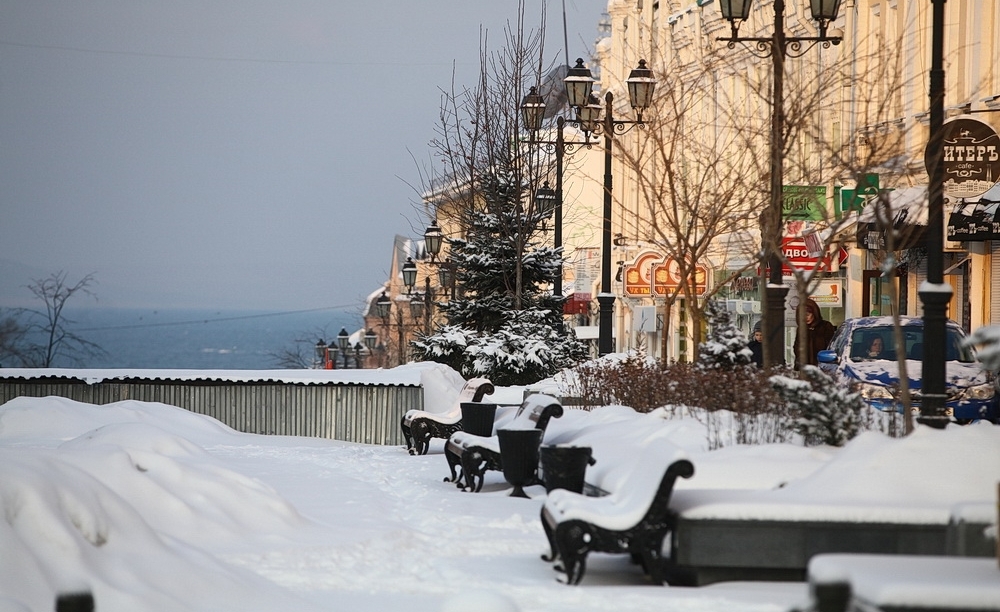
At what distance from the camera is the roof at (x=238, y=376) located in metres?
25.8

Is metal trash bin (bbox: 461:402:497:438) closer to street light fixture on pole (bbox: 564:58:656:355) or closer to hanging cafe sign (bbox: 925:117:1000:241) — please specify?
street light fixture on pole (bbox: 564:58:656:355)

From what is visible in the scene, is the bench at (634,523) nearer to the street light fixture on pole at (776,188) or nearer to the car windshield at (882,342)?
the street light fixture on pole at (776,188)

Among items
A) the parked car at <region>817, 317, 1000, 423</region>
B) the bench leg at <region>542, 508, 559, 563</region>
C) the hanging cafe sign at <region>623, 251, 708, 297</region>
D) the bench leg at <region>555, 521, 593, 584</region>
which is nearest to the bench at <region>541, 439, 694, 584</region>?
the bench leg at <region>555, 521, 593, 584</region>

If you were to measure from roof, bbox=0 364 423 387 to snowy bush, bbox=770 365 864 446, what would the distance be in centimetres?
1339

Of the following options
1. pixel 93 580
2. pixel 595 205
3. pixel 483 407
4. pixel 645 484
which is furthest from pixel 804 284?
pixel 595 205

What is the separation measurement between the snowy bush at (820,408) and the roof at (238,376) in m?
13.4

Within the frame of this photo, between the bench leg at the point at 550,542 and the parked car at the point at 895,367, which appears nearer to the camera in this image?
the bench leg at the point at 550,542

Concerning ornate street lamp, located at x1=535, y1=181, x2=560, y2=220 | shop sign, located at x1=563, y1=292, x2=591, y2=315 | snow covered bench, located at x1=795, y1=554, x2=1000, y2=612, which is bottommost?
snow covered bench, located at x1=795, y1=554, x2=1000, y2=612

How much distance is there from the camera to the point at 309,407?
25.6 metres

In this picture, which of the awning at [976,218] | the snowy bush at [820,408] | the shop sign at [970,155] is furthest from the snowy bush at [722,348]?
the awning at [976,218]

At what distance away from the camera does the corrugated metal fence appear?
25.5 meters

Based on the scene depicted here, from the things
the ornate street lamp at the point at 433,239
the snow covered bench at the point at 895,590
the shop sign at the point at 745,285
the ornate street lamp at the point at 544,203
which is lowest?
the snow covered bench at the point at 895,590

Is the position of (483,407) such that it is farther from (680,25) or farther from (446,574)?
(680,25)

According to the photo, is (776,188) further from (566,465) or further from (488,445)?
(566,465)
